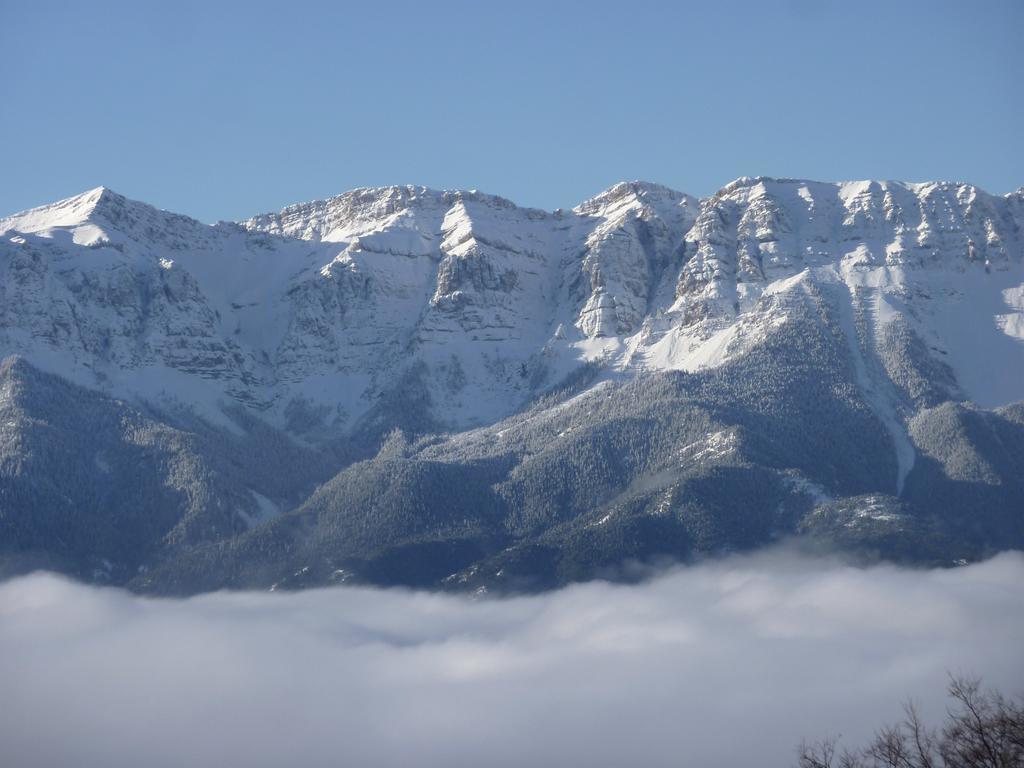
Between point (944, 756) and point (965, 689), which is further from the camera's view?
point (965, 689)

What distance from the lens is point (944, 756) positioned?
119 m

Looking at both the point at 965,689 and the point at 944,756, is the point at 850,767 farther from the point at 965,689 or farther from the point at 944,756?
the point at 965,689

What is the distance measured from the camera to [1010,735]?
118188mm

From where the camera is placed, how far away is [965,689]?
130 meters

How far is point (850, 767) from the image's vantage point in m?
120

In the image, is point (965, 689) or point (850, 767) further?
point (965, 689)

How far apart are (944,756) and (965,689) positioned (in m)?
11.6

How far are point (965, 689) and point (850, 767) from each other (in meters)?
14.1

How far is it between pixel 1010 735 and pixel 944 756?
14.0 feet

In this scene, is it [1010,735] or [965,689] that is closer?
[1010,735]

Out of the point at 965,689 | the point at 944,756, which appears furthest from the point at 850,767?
the point at 965,689
